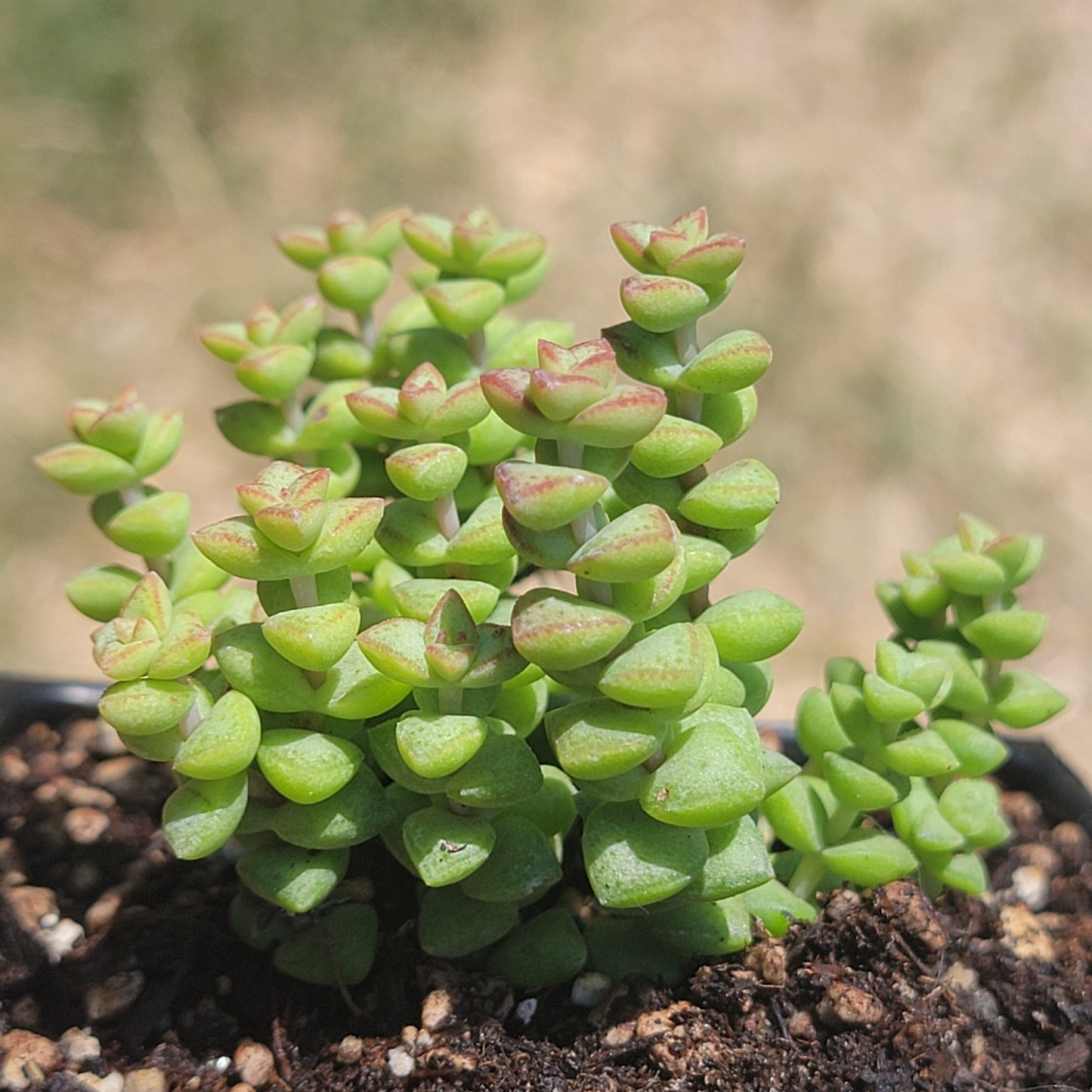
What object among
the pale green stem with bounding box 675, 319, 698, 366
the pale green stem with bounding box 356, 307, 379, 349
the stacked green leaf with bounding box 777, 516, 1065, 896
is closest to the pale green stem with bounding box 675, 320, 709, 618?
the pale green stem with bounding box 675, 319, 698, 366

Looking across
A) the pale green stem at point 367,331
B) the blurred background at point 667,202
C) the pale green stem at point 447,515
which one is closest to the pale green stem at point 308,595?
the pale green stem at point 447,515

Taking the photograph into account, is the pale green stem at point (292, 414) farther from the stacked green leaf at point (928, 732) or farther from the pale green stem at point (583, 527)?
the stacked green leaf at point (928, 732)

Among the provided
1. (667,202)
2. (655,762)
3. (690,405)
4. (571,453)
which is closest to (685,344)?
(690,405)

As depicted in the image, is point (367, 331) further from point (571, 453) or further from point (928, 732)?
point (928, 732)

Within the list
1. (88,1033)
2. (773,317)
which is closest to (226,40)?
(773,317)

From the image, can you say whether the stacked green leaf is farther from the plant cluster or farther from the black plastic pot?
the black plastic pot

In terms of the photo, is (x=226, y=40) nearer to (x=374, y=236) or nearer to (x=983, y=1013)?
(x=374, y=236)
